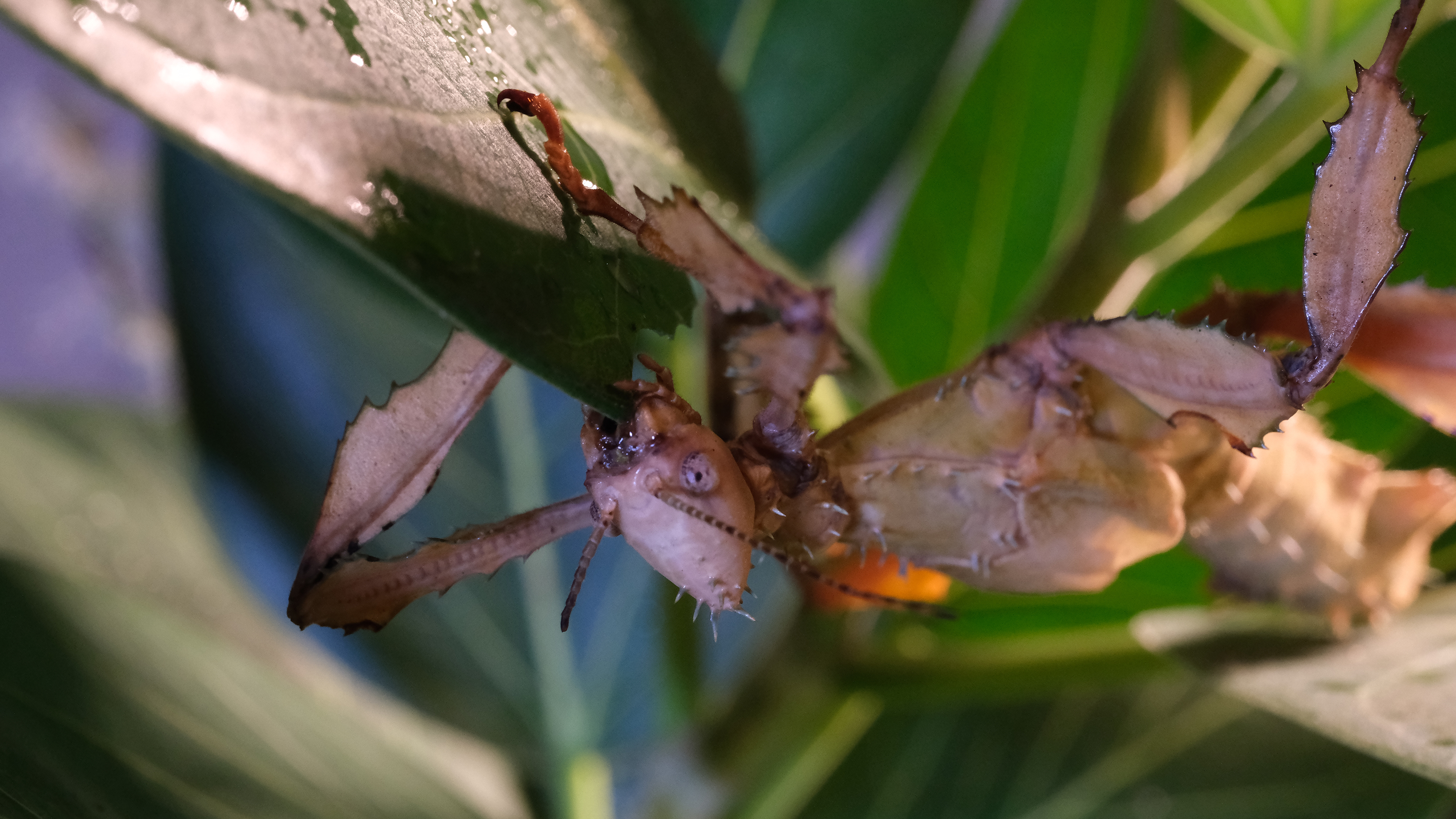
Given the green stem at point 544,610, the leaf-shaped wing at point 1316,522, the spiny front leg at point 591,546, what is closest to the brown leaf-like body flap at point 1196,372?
the leaf-shaped wing at point 1316,522

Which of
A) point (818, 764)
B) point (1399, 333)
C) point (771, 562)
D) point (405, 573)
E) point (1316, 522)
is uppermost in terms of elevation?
point (1399, 333)

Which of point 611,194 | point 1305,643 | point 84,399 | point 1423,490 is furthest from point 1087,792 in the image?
point 84,399

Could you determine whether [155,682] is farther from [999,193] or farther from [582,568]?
[999,193]

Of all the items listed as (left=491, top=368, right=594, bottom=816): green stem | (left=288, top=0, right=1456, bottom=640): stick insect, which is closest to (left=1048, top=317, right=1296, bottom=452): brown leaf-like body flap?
(left=288, top=0, right=1456, bottom=640): stick insect

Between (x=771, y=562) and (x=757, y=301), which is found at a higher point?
(x=757, y=301)

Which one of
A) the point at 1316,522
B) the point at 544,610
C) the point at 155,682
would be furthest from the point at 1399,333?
the point at 155,682

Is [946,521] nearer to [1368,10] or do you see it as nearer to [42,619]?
[1368,10]
